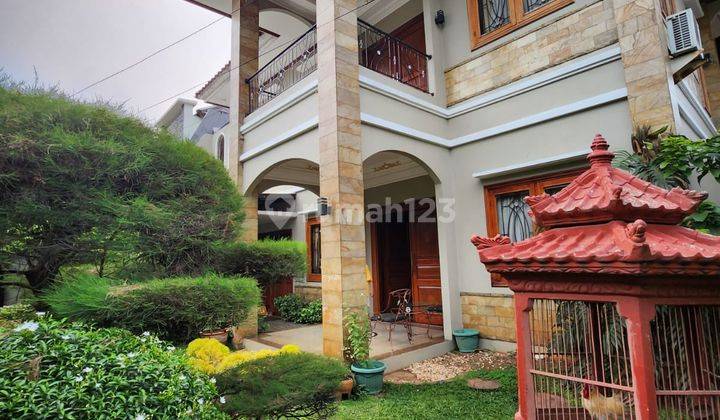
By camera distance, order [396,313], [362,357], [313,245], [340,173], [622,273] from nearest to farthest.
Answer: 1. [622,273]
2. [362,357]
3. [340,173]
4. [396,313]
5. [313,245]

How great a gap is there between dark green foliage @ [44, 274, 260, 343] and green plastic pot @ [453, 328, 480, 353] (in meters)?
4.28

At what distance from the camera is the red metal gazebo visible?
1765 millimetres

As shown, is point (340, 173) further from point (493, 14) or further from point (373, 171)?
point (493, 14)

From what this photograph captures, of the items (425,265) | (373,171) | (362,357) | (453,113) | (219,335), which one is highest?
(453,113)

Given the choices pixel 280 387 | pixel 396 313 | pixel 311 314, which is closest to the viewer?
pixel 280 387

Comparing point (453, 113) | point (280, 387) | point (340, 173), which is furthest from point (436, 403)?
point (453, 113)

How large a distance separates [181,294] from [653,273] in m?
2.84

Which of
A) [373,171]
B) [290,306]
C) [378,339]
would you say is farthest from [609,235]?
[290,306]

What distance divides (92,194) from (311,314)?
6.64 metres

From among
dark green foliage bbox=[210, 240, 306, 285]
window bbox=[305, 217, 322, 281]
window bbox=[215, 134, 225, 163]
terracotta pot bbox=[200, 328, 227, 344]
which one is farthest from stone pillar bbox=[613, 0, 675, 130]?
window bbox=[215, 134, 225, 163]

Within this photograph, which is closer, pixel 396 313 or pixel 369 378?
pixel 369 378

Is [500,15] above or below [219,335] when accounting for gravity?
above

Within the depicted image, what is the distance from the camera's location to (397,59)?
746cm

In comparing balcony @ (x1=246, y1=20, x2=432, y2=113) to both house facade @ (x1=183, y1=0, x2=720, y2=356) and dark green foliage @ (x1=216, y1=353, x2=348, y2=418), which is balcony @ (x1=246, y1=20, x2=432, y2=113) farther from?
dark green foliage @ (x1=216, y1=353, x2=348, y2=418)
